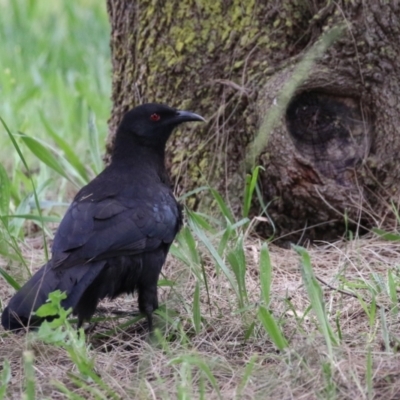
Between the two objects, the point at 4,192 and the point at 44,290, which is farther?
the point at 4,192

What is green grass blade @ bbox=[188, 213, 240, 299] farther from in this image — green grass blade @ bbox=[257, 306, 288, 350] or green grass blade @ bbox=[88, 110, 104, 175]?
green grass blade @ bbox=[88, 110, 104, 175]

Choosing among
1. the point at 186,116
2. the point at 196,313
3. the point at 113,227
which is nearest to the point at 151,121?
the point at 186,116

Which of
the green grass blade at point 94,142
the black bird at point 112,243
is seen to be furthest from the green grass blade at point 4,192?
the green grass blade at point 94,142

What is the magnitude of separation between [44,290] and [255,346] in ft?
3.06

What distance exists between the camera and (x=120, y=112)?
5.35m

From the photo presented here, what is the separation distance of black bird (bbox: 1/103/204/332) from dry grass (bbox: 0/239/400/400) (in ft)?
0.53

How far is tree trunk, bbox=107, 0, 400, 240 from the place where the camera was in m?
4.64

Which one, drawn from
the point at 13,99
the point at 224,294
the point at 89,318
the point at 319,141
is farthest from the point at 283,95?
the point at 13,99

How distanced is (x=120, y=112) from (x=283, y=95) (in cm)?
119

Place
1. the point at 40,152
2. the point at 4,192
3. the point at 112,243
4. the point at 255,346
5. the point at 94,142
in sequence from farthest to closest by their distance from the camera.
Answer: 1. the point at 94,142
2. the point at 40,152
3. the point at 4,192
4. the point at 112,243
5. the point at 255,346

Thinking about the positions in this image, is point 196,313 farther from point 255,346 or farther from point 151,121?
point 151,121

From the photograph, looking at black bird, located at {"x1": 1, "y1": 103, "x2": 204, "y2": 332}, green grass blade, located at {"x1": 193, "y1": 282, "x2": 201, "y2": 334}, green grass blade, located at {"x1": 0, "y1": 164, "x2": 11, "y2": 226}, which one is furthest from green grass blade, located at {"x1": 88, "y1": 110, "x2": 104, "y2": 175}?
green grass blade, located at {"x1": 193, "y1": 282, "x2": 201, "y2": 334}

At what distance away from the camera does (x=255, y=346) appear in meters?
3.59

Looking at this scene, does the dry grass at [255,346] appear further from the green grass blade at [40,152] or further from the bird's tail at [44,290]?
the green grass blade at [40,152]
